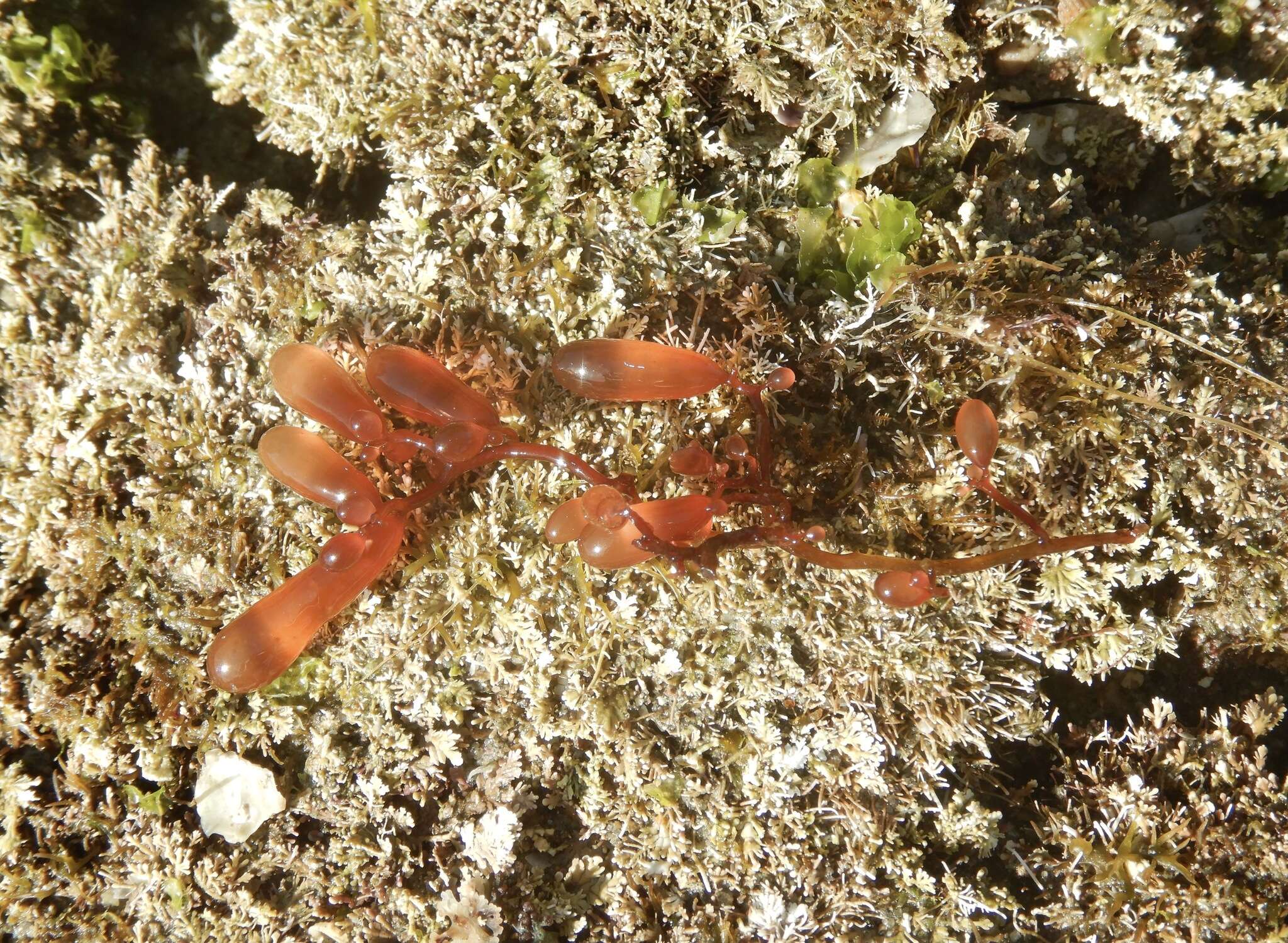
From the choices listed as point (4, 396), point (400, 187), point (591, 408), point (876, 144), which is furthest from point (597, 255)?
point (4, 396)

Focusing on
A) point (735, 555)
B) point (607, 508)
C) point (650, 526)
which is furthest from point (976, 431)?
point (607, 508)

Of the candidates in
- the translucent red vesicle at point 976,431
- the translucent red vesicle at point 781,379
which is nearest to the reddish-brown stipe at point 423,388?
the translucent red vesicle at point 781,379

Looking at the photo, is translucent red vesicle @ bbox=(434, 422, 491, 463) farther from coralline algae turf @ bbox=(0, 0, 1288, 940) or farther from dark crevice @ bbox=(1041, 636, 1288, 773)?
dark crevice @ bbox=(1041, 636, 1288, 773)

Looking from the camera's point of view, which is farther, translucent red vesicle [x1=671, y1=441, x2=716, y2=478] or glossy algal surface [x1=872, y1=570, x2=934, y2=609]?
translucent red vesicle [x1=671, y1=441, x2=716, y2=478]

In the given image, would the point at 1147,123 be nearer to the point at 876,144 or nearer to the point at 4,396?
the point at 876,144

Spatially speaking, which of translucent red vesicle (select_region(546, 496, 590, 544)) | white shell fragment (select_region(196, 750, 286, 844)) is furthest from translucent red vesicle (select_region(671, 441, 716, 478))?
white shell fragment (select_region(196, 750, 286, 844))

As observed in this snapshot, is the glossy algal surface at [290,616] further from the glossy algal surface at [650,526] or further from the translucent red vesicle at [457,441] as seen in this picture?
the glossy algal surface at [650,526]
